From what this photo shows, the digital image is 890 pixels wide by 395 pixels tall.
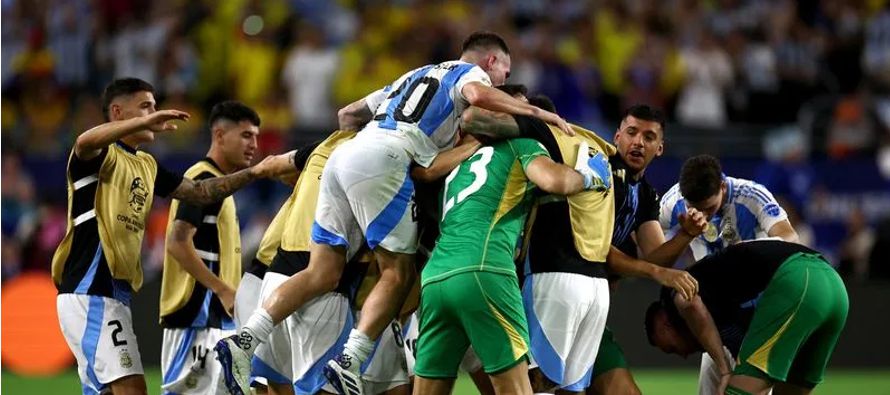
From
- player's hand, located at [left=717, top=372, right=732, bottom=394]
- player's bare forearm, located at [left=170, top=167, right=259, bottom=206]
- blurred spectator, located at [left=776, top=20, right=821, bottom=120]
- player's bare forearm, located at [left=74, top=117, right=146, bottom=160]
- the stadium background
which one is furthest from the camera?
blurred spectator, located at [left=776, top=20, right=821, bottom=120]

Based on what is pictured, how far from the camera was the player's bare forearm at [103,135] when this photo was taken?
28.2ft

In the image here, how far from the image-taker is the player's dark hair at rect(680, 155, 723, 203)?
953 cm

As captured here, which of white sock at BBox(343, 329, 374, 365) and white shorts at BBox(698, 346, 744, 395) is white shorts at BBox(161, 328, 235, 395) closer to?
white sock at BBox(343, 329, 374, 365)

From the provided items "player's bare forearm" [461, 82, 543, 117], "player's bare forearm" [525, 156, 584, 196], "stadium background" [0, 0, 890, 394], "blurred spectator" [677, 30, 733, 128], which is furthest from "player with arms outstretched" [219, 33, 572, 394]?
"blurred spectator" [677, 30, 733, 128]

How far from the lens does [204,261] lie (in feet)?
33.0

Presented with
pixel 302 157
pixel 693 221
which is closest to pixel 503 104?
pixel 693 221

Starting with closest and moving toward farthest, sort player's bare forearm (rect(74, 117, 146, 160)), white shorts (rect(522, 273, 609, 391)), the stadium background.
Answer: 1. white shorts (rect(522, 273, 609, 391))
2. player's bare forearm (rect(74, 117, 146, 160))
3. the stadium background

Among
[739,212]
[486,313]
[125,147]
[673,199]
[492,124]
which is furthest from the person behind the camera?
[673,199]

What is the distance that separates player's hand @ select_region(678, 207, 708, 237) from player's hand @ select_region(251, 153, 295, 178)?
2.67 metres

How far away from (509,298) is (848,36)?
14849mm

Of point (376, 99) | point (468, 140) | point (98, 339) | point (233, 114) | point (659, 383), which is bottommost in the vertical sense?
point (659, 383)

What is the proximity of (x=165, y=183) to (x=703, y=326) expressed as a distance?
377cm

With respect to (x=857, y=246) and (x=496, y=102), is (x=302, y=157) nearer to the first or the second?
(x=496, y=102)

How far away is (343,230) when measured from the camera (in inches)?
343
